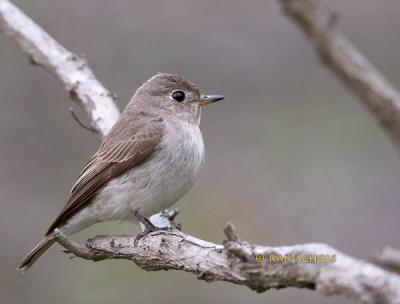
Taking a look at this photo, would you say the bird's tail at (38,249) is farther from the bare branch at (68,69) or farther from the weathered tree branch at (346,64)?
the weathered tree branch at (346,64)

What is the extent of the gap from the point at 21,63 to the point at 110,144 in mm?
5050

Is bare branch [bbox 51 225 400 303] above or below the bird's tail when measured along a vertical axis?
below

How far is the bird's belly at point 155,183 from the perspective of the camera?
5.21 meters

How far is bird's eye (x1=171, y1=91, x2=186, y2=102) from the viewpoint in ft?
20.1

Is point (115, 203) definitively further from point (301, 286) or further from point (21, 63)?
point (21, 63)

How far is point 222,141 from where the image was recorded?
31.4ft

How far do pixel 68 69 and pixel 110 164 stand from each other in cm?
104

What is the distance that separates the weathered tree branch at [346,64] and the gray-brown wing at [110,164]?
3308mm

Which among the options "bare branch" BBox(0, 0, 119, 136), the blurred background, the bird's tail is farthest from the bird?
the blurred background

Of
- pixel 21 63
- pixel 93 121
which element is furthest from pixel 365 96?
pixel 21 63

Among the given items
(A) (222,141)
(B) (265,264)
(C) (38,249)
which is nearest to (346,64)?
(B) (265,264)

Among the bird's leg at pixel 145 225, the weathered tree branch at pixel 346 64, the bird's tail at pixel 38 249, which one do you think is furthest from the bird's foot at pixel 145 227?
the weathered tree branch at pixel 346 64

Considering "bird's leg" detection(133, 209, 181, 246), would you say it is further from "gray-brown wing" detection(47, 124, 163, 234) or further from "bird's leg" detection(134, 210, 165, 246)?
"gray-brown wing" detection(47, 124, 163, 234)

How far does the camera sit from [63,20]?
35.6ft
